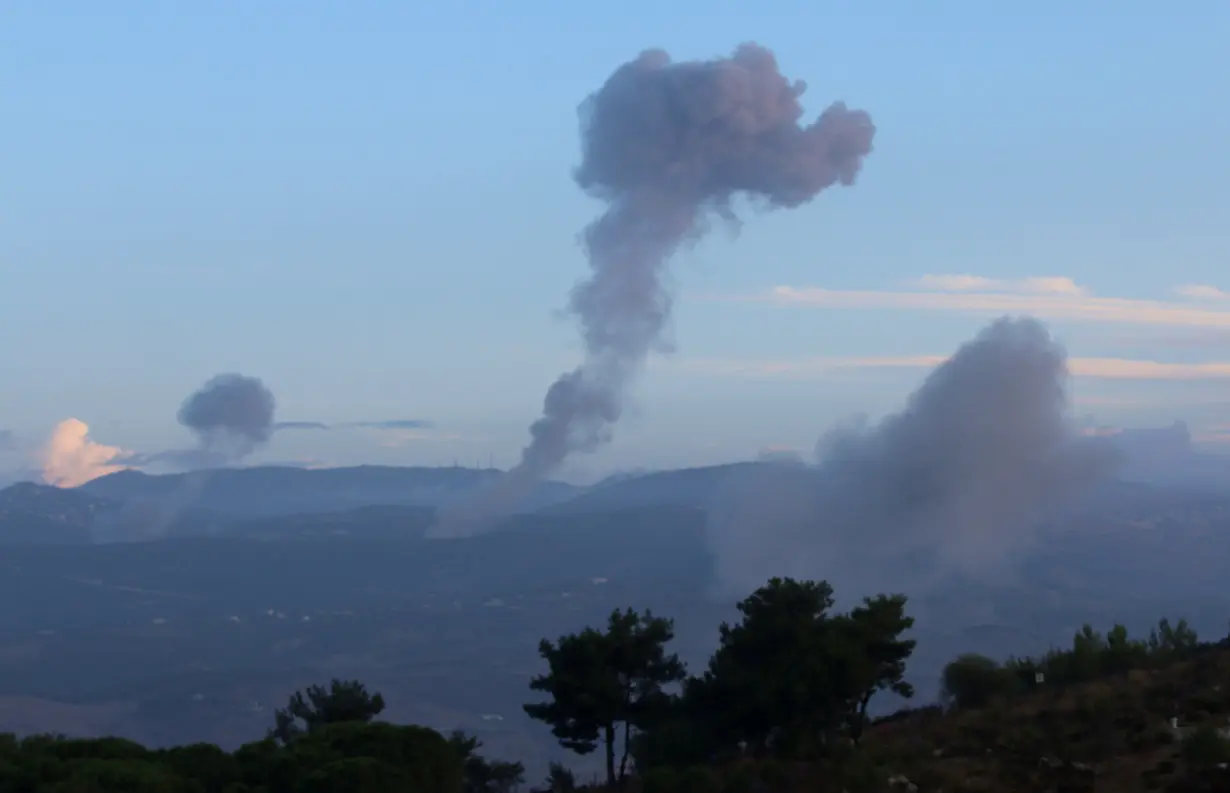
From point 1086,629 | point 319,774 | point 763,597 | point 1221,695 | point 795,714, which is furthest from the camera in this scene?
point 1086,629

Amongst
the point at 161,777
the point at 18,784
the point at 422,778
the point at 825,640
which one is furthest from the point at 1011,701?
the point at 18,784

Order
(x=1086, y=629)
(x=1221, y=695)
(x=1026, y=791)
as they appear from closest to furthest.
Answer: (x=1026, y=791) < (x=1221, y=695) < (x=1086, y=629)

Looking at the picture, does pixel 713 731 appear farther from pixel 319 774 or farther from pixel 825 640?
pixel 319 774

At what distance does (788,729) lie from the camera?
150 ft

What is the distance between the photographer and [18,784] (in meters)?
33.2

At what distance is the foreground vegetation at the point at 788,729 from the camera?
32.2 meters

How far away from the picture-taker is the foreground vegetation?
3225 cm

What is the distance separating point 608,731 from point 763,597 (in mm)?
7636

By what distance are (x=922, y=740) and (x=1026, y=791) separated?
9506 mm

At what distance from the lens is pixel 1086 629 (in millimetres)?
61656

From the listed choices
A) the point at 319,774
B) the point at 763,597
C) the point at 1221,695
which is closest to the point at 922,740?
the point at 1221,695

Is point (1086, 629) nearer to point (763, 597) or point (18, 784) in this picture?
point (763, 597)

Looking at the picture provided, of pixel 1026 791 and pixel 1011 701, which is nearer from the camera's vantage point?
pixel 1026 791

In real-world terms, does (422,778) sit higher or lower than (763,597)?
lower
